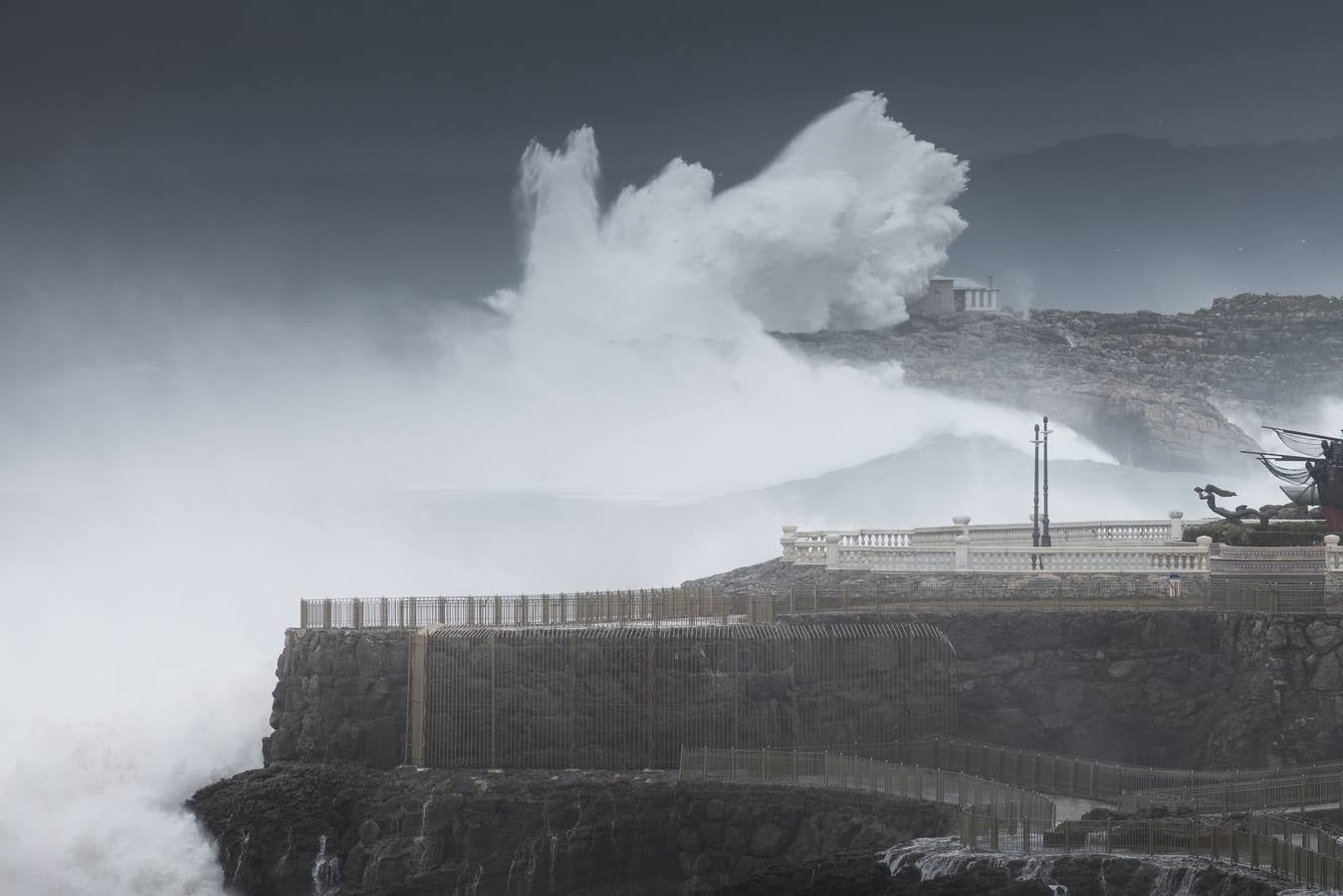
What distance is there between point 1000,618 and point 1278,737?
6890 millimetres

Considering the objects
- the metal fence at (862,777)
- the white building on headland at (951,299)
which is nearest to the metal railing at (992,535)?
the metal fence at (862,777)

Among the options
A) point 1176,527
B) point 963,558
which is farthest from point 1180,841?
point 1176,527

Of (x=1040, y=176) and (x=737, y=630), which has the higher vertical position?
(x=1040, y=176)

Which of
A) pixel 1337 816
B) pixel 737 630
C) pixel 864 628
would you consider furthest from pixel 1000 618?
pixel 1337 816

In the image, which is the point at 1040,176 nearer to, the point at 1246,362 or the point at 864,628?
the point at 1246,362

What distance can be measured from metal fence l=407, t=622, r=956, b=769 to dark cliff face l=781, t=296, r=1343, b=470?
83307 millimetres

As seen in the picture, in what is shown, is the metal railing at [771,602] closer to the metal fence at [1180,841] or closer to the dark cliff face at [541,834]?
the dark cliff face at [541,834]

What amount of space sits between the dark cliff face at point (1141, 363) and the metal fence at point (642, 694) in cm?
8331

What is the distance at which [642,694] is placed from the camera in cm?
4534

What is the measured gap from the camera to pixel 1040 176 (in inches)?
5832

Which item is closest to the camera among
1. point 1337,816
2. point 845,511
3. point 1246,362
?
point 1337,816

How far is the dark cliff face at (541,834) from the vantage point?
42094mm

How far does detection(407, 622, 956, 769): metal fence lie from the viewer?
45.1 metres

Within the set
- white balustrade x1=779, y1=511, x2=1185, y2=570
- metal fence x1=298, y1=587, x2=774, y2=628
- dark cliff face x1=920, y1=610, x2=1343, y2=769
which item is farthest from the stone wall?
white balustrade x1=779, y1=511, x2=1185, y2=570
